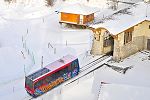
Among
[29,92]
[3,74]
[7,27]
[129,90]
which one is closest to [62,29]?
[7,27]

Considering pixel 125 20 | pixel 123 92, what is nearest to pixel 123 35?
pixel 125 20

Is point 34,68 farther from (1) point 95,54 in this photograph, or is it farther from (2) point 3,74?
(1) point 95,54

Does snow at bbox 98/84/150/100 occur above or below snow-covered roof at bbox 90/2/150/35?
below

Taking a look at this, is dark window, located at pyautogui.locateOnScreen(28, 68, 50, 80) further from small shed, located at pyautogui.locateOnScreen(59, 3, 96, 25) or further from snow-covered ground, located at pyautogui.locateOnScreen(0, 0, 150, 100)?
small shed, located at pyautogui.locateOnScreen(59, 3, 96, 25)

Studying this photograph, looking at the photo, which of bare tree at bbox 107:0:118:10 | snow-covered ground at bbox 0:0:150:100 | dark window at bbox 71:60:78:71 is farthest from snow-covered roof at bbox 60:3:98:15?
dark window at bbox 71:60:78:71

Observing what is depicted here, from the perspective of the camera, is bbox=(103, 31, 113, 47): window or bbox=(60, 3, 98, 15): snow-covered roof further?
bbox=(60, 3, 98, 15): snow-covered roof

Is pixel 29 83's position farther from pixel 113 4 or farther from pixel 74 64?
pixel 113 4
